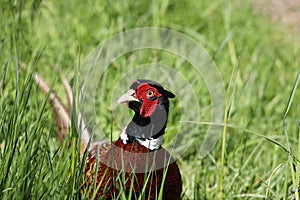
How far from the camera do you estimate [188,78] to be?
2910 millimetres

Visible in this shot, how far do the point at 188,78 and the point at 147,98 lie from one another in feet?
3.77

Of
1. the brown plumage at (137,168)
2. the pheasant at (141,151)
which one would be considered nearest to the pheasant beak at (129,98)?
the pheasant at (141,151)

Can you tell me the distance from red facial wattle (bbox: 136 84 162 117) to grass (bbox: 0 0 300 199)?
0.61 ft

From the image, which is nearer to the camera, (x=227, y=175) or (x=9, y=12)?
(x=227, y=175)

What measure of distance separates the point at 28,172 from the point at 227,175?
34.4 inches

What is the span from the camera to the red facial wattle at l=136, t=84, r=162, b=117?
1779mm

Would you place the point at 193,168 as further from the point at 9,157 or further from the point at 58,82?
the point at 9,157

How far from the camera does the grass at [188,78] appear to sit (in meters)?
1.69

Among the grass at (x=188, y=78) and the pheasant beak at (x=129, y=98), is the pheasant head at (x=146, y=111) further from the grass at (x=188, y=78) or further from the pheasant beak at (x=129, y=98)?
the grass at (x=188, y=78)

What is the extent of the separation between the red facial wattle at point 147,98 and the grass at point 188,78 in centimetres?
19

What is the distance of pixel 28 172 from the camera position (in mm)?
1600

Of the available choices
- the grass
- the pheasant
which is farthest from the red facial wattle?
the grass

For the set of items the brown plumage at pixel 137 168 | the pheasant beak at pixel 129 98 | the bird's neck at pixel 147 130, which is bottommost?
the brown plumage at pixel 137 168

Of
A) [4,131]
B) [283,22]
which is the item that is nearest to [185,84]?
[4,131]
